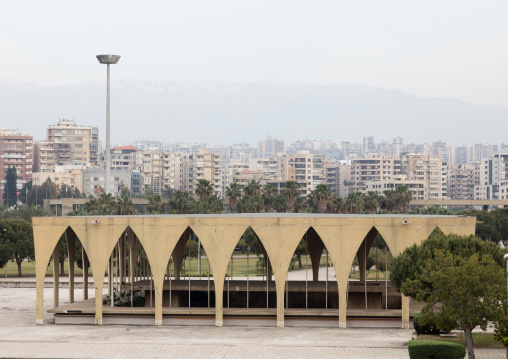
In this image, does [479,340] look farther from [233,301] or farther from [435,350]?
[233,301]

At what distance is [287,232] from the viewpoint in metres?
42.8

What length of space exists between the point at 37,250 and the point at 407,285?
19.0 meters

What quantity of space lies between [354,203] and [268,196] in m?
12.5

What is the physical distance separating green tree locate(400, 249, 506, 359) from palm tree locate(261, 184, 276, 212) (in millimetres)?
80416

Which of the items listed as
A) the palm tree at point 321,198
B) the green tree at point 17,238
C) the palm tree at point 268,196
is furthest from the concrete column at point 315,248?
the palm tree at point 268,196

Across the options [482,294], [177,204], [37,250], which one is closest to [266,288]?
[37,250]

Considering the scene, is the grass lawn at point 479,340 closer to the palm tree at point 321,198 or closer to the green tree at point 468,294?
the green tree at point 468,294

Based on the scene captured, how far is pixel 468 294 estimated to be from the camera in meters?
31.7

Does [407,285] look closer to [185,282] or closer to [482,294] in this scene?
[482,294]

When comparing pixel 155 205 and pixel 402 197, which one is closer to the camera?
pixel 155 205

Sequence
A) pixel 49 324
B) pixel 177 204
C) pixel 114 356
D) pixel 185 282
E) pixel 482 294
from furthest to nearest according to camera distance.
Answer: pixel 177 204
pixel 185 282
pixel 49 324
pixel 114 356
pixel 482 294

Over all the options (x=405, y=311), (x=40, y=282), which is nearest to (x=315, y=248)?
(x=405, y=311)

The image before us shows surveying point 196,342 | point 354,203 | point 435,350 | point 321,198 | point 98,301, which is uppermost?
point 321,198

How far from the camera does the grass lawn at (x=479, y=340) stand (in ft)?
119
